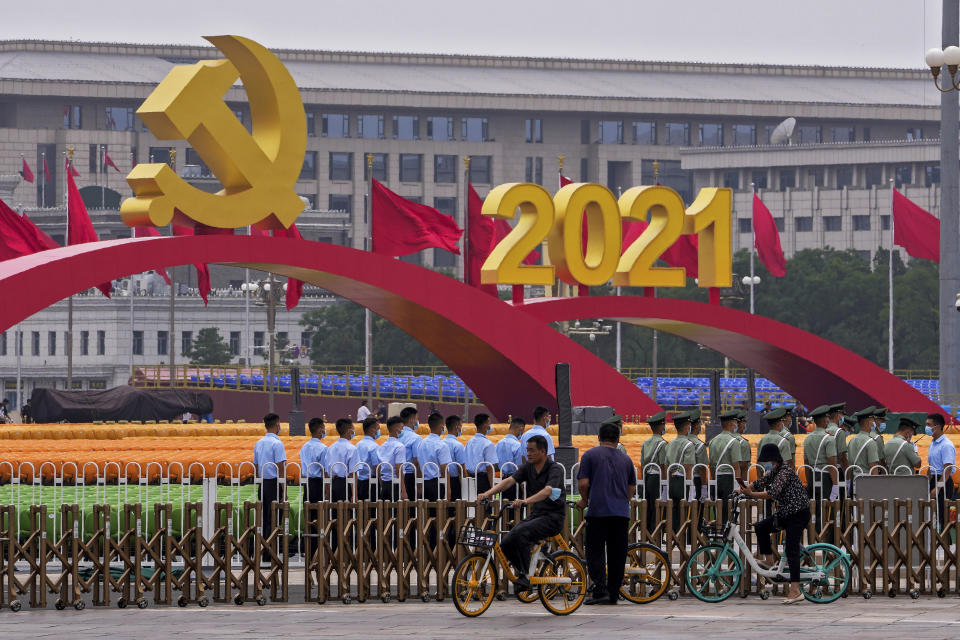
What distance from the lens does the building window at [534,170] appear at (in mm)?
119125

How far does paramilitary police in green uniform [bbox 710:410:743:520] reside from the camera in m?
18.1

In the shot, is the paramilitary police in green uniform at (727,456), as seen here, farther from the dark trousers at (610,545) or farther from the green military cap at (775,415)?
the dark trousers at (610,545)

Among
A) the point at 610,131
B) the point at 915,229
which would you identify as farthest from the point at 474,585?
the point at 610,131

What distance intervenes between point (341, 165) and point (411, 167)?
14.9ft

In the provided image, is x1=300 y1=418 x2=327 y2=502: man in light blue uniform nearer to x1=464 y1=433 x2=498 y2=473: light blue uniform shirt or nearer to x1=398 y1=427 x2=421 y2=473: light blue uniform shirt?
x1=398 y1=427 x2=421 y2=473: light blue uniform shirt

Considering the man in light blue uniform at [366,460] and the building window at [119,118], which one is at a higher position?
the building window at [119,118]

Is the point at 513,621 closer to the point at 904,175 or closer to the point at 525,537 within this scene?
the point at 525,537

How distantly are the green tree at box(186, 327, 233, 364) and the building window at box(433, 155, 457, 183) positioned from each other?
1268 inches

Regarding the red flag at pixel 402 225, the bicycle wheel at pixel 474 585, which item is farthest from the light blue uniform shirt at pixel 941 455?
the red flag at pixel 402 225

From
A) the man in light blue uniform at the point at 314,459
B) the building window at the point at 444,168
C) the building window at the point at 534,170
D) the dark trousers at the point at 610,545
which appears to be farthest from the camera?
the building window at the point at 534,170

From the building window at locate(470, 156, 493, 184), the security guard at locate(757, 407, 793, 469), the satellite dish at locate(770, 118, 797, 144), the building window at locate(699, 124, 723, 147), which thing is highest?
the building window at locate(699, 124, 723, 147)

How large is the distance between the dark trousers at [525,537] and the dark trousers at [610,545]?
0.41m

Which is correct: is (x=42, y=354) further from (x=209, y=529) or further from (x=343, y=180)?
(x=209, y=529)

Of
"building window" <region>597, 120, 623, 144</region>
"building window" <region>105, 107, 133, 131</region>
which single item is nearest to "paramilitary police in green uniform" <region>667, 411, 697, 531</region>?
"building window" <region>105, 107, 133, 131</region>
